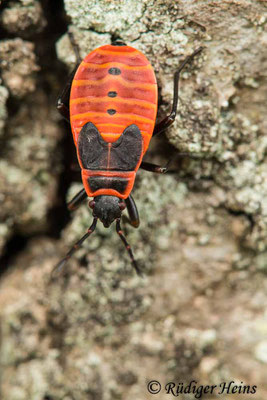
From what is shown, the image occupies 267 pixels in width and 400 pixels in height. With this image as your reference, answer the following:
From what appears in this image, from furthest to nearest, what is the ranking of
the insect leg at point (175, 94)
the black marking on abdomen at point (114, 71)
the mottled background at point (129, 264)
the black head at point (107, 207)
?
the mottled background at point (129, 264) < the black head at point (107, 207) < the insect leg at point (175, 94) < the black marking on abdomen at point (114, 71)

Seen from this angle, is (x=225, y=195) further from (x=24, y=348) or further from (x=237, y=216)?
(x=24, y=348)

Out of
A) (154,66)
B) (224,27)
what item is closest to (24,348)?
(154,66)

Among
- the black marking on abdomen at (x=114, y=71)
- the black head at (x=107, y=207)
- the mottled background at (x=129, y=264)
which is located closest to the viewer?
the black marking on abdomen at (x=114, y=71)

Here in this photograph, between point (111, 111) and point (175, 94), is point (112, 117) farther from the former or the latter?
point (175, 94)

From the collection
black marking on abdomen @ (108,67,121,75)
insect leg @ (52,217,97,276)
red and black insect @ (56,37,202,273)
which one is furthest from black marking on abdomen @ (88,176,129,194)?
black marking on abdomen @ (108,67,121,75)

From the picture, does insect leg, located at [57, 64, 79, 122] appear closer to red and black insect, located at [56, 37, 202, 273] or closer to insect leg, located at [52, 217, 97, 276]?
red and black insect, located at [56, 37, 202, 273]

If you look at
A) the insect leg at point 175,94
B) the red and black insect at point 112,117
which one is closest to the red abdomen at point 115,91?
the red and black insect at point 112,117

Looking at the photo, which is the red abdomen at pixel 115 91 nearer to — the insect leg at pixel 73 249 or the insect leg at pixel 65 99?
the insect leg at pixel 65 99
